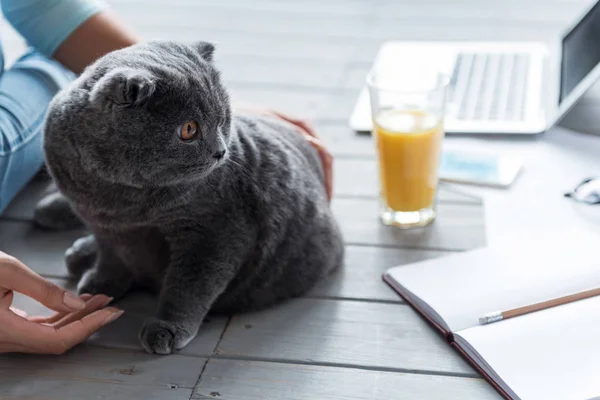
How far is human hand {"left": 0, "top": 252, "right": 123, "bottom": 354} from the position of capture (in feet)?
3.33

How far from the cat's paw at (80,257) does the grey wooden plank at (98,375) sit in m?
0.19

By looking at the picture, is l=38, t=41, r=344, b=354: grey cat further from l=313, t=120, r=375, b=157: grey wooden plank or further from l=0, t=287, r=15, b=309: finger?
l=313, t=120, r=375, b=157: grey wooden plank

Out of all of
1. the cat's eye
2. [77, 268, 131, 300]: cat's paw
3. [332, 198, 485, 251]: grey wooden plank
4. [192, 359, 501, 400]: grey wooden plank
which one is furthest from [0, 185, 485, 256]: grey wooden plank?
the cat's eye

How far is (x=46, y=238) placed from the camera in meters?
1.37

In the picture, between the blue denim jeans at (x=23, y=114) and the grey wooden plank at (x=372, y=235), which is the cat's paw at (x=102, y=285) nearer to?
the grey wooden plank at (x=372, y=235)

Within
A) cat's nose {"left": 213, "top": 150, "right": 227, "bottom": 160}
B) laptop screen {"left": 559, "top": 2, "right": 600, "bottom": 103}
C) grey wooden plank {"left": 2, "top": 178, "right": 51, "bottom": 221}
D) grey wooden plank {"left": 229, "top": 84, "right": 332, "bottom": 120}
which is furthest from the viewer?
grey wooden plank {"left": 229, "top": 84, "right": 332, "bottom": 120}

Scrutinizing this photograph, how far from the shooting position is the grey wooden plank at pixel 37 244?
1.30 metres

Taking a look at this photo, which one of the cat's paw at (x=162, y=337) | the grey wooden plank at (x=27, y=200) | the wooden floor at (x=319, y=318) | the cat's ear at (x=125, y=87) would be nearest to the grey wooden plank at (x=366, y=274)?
the wooden floor at (x=319, y=318)

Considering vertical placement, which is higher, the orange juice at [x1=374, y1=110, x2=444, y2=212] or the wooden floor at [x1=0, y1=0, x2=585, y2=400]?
the orange juice at [x1=374, y1=110, x2=444, y2=212]

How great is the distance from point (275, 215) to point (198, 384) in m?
0.25

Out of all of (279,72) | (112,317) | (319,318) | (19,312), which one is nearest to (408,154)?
(319,318)

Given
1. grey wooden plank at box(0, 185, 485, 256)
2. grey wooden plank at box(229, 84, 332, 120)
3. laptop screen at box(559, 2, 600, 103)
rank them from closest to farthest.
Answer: grey wooden plank at box(0, 185, 485, 256)
laptop screen at box(559, 2, 600, 103)
grey wooden plank at box(229, 84, 332, 120)

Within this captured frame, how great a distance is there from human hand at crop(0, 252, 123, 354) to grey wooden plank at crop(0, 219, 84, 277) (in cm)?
19

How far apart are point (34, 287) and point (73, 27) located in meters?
0.50
